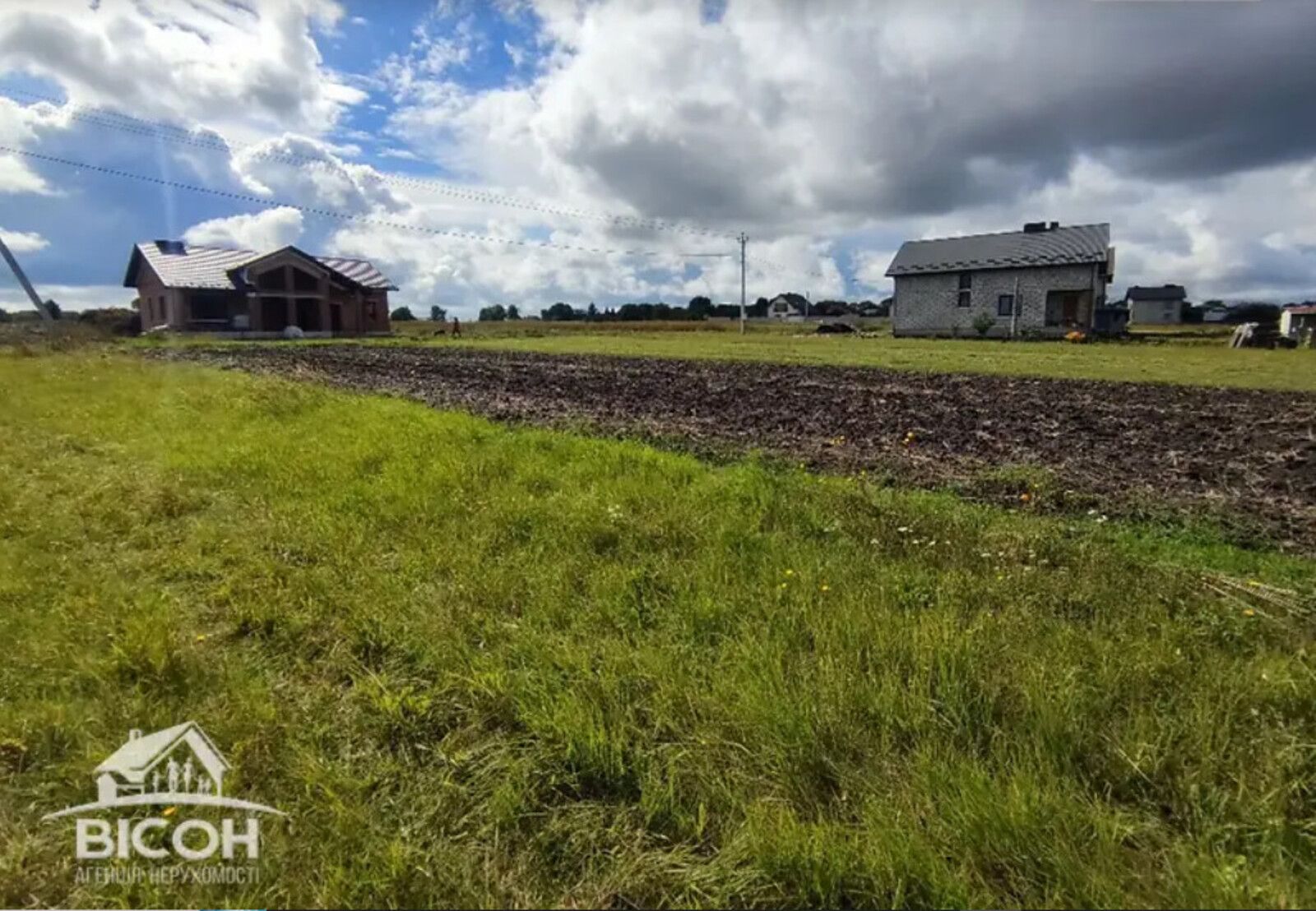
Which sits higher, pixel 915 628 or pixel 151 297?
pixel 151 297

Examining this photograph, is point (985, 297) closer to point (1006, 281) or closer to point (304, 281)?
point (1006, 281)

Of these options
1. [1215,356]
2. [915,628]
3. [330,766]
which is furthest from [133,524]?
[1215,356]

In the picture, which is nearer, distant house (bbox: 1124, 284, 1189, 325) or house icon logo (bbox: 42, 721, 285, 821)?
house icon logo (bbox: 42, 721, 285, 821)

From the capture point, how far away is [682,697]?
3.14 meters

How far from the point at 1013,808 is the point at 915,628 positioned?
4.06ft

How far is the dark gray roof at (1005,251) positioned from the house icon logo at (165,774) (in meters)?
53.4

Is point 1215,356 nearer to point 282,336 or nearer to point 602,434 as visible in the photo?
point 602,434

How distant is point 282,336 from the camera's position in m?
49.1

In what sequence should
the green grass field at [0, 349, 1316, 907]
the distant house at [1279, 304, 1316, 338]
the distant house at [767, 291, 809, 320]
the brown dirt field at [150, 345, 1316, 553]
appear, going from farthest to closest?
the distant house at [767, 291, 809, 320]
the distant house at [1279, 304, 1316, 338]
the brown dirt field at [150, 345, 1316, 553]
the green grass field at [0, 349, 1316, 907]

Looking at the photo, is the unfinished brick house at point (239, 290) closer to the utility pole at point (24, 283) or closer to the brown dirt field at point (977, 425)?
the utility pole at point (24, 283)

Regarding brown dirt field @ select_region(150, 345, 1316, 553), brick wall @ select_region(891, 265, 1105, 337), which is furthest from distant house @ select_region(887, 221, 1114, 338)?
brown dirt field @ select_region(150, 345, 1316, 553)

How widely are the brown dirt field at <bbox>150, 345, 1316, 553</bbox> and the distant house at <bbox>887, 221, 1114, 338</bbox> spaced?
34.6 metres

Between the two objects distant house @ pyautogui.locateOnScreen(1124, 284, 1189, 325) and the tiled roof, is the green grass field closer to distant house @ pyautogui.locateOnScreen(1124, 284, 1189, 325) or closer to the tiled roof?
the tiled roof

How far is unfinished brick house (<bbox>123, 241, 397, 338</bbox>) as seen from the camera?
49.3m
